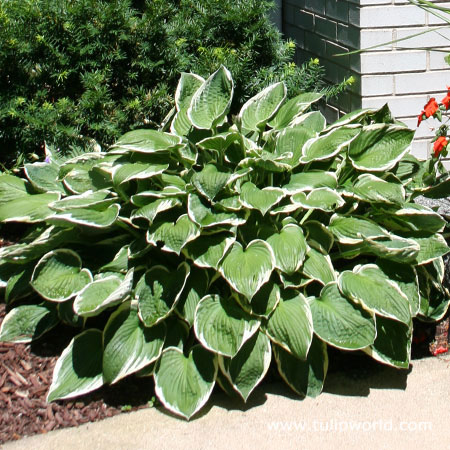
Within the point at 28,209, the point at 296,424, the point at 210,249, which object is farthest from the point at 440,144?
the point at 28,209

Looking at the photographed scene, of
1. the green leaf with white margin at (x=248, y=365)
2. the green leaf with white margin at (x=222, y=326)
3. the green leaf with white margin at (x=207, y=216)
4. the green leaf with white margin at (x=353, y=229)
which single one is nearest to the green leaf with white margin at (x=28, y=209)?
the green leaf with white margin at (x=207, y=216)

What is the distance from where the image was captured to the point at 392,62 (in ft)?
14.0

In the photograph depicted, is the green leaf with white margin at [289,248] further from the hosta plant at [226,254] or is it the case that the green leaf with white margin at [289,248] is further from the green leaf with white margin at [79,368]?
the green leaf with white margin at [79,368]

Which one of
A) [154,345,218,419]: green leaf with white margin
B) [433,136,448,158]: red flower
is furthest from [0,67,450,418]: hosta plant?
[433,136,448,158]: red flower

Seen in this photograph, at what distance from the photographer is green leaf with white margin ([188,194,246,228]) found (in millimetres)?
3139

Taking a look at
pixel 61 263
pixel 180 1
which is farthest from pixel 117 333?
pixel 180 1

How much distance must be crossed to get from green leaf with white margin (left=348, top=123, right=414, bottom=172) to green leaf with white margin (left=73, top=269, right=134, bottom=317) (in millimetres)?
1215

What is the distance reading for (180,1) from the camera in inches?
175

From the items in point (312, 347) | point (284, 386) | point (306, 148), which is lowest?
point (284, 386)

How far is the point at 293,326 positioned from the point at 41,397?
1167 millimetres

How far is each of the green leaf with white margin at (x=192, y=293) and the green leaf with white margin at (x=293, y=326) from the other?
33cm

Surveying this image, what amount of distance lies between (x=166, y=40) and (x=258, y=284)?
187 centimetres

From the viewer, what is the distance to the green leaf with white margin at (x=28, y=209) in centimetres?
349

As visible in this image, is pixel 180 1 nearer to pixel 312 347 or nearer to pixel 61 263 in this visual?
pixel 61 263
